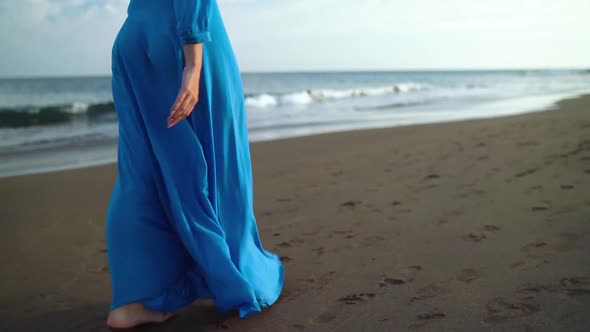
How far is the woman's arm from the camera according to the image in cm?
160

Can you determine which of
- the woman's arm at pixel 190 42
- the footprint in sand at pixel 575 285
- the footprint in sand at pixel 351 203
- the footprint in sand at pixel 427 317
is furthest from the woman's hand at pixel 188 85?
the footprint in sand at pixel 351 203

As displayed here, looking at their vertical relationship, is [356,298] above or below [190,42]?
below

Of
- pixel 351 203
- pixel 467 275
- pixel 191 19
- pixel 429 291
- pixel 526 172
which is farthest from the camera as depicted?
pixel 526 172

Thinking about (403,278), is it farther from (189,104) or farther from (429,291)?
(189,104)

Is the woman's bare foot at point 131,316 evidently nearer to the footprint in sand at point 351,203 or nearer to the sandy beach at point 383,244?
the sandy beach at point 383,244

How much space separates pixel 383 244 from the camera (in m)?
2.70

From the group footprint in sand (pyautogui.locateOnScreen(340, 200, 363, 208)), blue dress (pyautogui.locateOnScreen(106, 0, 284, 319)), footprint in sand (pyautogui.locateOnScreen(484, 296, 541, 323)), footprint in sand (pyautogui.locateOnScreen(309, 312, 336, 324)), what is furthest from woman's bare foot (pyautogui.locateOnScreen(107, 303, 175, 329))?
footprint in sand (pyautogui.locateOnScreen(340, 200, 363, 208))

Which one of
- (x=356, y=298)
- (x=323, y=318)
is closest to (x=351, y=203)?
(x=356, y=298)

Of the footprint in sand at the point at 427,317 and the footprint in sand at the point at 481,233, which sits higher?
the footprint in sand at the point at 481,233

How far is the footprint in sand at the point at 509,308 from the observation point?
1.77 m

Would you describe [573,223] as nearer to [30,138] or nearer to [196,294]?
[196,294]

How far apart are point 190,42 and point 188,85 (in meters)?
0.16

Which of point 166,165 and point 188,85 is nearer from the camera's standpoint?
point 188,85

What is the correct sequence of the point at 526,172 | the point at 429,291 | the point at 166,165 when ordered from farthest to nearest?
1. the point at 526,172
2. the point at 429,291
3. the point at 166,165
